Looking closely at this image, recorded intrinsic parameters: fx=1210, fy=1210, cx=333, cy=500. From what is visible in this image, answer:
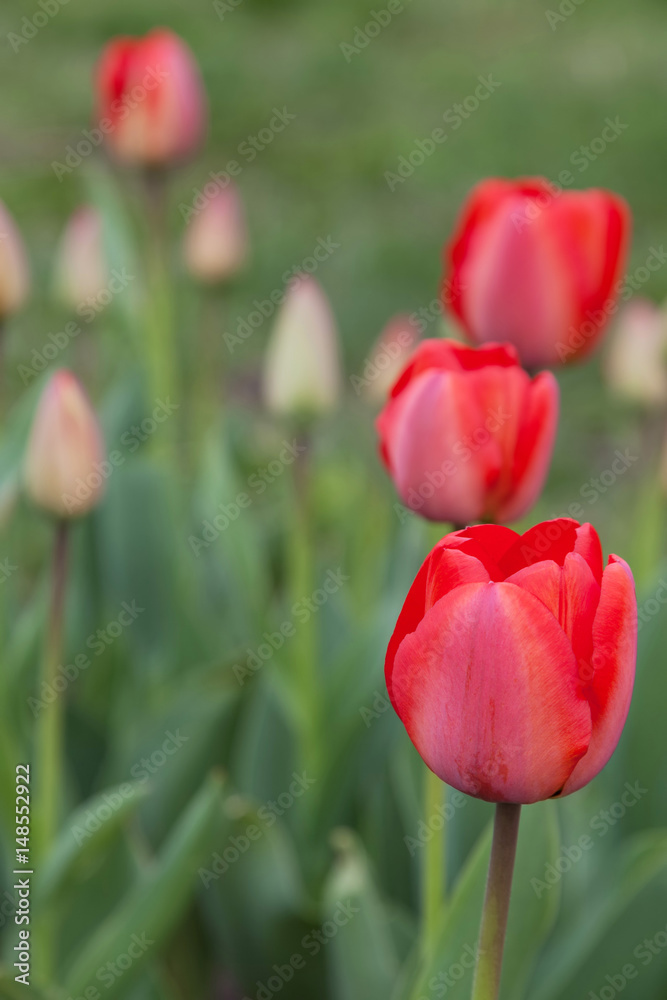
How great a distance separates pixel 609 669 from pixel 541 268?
48cm

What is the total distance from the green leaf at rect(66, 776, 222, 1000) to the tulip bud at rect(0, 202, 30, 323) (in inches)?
19.0

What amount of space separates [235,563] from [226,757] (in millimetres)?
243

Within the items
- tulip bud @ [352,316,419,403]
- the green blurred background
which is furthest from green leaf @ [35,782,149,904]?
tulip bud @ [352,316,419,403]

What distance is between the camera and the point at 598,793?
3.67 feet

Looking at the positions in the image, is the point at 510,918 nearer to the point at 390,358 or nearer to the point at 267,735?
the point at 267,735

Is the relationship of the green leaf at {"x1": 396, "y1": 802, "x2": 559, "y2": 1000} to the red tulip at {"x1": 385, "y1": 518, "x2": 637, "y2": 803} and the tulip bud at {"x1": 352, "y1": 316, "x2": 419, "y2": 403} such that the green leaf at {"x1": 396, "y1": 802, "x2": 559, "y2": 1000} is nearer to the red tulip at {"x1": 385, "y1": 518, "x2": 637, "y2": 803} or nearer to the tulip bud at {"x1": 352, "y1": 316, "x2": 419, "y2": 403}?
the red tulip at {"x1": 385, "y1": 518, "x2": 637, "y2": 803}

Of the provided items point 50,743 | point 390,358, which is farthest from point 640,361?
point 50,743

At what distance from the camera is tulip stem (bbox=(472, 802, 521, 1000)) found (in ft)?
1.72

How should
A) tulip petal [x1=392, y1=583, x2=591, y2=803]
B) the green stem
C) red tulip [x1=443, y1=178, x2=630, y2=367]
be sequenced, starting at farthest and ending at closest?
red tulip [x1=443, y1=178, x2=630, y2=367]
the green stem
tulip petal [x1=392, y1=583, x2=591, y2=803]

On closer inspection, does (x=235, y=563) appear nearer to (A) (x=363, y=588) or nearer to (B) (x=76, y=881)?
(A) (x=363, y=588)

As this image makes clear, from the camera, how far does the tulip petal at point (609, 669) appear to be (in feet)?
1.64

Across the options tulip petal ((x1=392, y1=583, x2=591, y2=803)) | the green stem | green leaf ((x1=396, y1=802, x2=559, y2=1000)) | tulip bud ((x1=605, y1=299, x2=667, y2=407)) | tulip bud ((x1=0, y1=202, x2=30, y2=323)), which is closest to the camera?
tulip petal ((x1=392, y1=583, x2=591, y2=803))

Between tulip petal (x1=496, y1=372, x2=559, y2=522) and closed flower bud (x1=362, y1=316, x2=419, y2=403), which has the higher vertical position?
tulip petal (x1=496, y1=372, x2=559, y2=522)

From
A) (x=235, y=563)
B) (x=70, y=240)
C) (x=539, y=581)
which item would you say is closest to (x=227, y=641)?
(x=235, y=563)
